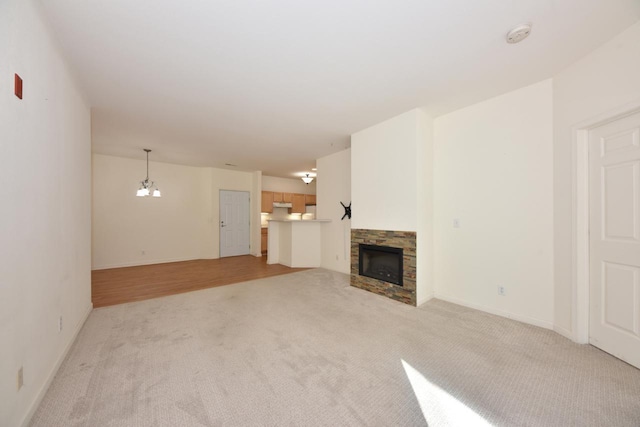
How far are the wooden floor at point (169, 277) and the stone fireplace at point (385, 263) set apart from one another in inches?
78.9

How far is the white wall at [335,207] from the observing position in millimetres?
5305

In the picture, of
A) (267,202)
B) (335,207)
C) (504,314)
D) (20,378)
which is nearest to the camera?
(20,378)

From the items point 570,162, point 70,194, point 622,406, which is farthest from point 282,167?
point 622,406

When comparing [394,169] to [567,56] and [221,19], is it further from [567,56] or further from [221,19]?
[221,19]

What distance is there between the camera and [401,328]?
105 inches

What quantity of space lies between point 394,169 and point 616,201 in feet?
7.23

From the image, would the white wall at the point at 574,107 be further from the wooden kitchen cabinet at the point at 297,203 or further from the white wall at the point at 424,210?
the wooden kitchen cabinet at the point at 297,203

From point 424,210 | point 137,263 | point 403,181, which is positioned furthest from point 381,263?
point 137,263

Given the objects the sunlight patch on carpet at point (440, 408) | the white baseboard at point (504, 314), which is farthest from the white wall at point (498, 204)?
the sunlight patch on carpet at point (440, 408)

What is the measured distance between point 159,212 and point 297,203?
4.33 metres

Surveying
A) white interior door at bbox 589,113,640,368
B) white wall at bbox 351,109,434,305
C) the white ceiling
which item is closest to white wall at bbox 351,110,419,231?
white wall at bbox 351,109,434,305

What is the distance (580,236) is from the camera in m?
2.36

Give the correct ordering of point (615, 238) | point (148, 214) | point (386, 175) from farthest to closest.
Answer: point (148, 214) < point (386, 175) < point (615, 238)

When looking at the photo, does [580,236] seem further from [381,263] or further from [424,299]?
[381,263]
